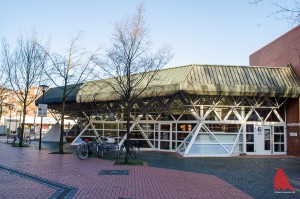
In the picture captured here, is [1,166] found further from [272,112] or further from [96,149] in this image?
[272,112]

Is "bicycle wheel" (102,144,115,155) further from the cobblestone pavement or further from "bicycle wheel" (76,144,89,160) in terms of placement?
the cobblestone pavement

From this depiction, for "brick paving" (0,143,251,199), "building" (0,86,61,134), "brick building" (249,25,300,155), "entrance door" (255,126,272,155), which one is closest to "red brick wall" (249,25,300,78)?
"brick building" (249,25,300,155)

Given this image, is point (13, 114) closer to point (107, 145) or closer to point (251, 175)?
point (107, 145)

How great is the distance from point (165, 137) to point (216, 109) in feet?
15.7

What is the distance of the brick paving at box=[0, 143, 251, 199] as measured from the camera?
909cm

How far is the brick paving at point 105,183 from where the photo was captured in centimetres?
909

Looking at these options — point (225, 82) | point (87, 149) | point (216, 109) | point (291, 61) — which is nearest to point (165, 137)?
point (216, 109)

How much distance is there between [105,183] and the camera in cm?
1063

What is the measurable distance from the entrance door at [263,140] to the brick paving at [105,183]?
11.2 meters

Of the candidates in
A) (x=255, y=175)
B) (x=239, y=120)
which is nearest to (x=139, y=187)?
(x=255, y=175)

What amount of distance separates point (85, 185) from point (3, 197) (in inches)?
103

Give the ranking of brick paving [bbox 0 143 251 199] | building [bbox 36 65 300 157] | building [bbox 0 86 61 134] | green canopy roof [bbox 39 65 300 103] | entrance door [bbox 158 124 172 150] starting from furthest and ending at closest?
building [bbox 0 86 61 134]
entrance door [bbox 158 124 172 150]
building [bbox 36 65 300 157]
green canopy roof [bbox 39 65 300 103]
brick paving [bbox 0 143 251 199]

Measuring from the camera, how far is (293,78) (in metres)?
22.6

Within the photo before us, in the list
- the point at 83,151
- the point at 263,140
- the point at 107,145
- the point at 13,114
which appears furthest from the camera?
the point at 13,114
